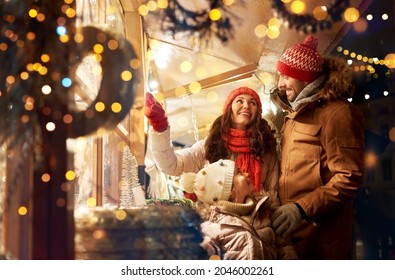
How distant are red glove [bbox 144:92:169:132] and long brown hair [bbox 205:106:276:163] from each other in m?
0.13

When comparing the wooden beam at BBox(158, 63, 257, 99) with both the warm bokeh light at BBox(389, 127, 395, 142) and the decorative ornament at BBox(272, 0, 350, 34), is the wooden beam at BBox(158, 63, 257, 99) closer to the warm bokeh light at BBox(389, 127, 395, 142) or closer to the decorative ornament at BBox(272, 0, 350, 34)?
the decorative ornament at BBox(272, 0, 350, 34)

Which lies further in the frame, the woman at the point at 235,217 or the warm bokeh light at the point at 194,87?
the warm bokeh light at the point at 194,87

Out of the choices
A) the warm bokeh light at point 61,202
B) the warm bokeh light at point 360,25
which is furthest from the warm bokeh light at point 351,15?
the warm bokeh light at point 61,202

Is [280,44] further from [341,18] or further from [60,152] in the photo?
[60,152]

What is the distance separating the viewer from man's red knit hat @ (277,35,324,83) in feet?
5.45

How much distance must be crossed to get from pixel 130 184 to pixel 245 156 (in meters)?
0.34

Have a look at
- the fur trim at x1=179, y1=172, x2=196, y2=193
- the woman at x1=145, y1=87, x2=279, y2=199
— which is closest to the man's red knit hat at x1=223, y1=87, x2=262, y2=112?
the woman at x1=145, y1=87, x2=279, y2=199

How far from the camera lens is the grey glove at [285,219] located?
5.34 feet

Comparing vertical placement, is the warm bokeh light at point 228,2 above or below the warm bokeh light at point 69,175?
above

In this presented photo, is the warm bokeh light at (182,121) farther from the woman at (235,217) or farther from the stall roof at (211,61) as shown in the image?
the woman at (235,217)

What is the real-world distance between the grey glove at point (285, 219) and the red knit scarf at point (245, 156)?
9cm

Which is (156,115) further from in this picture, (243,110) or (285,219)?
(285,219)

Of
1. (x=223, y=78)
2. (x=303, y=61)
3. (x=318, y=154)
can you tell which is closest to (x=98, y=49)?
(x=223, y=78)

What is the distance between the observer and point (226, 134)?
5.53 ft
